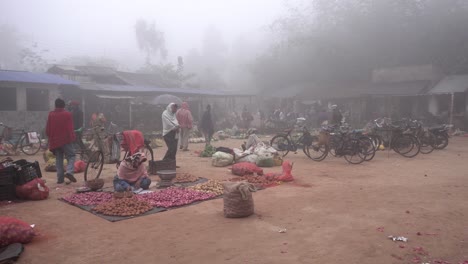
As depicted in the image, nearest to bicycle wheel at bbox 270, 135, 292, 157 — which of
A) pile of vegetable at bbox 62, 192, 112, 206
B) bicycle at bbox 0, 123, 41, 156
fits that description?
pile of vegetable at bbox 62, 192, 112, 206

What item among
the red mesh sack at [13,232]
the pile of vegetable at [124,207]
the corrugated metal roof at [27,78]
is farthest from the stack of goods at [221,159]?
the corrugated metal roof at [27,78]

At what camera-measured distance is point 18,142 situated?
42.0 feet

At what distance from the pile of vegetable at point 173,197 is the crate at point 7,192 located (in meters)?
2.18

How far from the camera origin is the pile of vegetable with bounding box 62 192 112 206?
6.17 m

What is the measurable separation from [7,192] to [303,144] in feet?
27.6

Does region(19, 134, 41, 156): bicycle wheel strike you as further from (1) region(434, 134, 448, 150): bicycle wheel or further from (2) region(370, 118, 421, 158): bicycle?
(1) region(434, 134, 448, 150): bicycle wheel

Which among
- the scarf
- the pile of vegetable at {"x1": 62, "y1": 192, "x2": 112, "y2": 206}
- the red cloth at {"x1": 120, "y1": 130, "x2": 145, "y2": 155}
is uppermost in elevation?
the scarf

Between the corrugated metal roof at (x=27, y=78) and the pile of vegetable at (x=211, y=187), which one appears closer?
the pile of vegetable at (x=211, y=187)

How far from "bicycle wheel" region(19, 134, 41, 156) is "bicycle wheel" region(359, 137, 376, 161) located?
35.9 feet

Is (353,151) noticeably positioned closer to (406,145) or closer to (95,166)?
(406,145)

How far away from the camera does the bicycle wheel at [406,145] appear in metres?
11.7

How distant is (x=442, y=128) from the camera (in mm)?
13141

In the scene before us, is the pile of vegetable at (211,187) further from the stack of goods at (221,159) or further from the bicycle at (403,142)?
the bicycle at (403,142)

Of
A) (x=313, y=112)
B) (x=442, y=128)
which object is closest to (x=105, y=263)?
(x=442, y=128)
